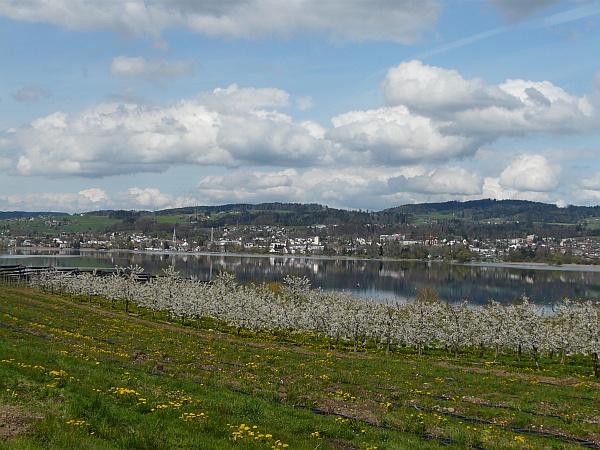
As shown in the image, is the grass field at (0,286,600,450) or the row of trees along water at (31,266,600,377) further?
the row of trees along water at (31,266,600,377)

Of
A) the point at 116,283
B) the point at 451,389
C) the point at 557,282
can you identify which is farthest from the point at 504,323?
the point at 557,282

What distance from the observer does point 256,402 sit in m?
18.2

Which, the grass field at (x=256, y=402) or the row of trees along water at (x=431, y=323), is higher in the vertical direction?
the grass field at (x=256, y=402)

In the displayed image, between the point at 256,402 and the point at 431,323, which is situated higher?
the point at 256,402

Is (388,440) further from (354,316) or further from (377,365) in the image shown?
(354,316)

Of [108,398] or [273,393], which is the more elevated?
[108,398]

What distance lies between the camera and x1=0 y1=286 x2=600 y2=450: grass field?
1270 cm

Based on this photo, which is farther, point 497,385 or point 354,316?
point 354,316

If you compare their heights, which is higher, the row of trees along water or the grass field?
the grass field

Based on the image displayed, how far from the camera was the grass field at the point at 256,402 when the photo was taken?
1270 centimetres

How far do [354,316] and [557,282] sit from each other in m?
146

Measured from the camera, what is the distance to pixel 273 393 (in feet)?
68.9

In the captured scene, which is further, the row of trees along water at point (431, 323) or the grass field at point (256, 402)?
the row of trees along water at point (431, 323)

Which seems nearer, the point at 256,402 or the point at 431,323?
the point at 256,402
